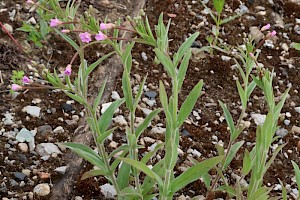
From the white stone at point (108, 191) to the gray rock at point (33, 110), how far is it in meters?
0.40

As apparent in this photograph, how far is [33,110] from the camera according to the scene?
221 cm

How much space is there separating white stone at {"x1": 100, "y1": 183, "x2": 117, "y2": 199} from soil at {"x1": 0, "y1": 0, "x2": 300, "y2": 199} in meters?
0.02

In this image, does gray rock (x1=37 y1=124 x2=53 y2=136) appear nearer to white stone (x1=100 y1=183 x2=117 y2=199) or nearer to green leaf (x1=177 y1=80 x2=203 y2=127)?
white stone (x1=100 y1=183 x2=117 y2=199)

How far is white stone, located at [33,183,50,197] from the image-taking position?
6.42 feet

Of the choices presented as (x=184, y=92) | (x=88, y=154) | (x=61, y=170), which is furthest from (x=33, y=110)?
(x=88, y=154)

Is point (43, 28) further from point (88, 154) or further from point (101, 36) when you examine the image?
point (101, 36)

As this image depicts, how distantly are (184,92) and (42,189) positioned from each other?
707mm

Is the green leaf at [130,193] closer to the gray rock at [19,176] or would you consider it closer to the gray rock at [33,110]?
the gray rock at [19,176]

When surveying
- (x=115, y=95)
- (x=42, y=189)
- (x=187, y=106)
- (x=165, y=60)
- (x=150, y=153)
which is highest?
(x=165, y=60)

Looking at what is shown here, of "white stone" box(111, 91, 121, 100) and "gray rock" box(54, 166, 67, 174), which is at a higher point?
"white stone" box(111, 91, 121, 100)

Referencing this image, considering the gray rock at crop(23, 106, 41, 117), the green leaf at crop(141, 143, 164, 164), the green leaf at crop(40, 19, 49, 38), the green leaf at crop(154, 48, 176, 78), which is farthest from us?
the green leaf at crop(40, 19, 49, 38)

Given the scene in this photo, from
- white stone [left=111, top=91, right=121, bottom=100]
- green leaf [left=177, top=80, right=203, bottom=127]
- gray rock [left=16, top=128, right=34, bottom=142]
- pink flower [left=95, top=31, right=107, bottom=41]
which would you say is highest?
pink flower [left=95, top=31, right=107, bottom=41]

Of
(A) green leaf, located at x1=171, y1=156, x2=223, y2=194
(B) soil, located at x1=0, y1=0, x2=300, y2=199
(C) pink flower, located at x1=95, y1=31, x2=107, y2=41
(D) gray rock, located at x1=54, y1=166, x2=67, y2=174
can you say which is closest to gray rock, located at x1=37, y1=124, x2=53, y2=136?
(B) soil, located at x1=0, y1=0, x2=300, y2=199

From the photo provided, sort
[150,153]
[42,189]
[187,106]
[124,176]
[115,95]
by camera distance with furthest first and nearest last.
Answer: [115,95]
[42,189]
[124,176]
[150,153]
[187,106]
